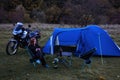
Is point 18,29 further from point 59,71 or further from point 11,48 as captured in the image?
point 59,71

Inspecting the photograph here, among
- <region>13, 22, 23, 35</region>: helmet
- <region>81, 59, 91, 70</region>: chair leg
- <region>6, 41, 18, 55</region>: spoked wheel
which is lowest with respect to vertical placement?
<region>81, 59, 91, 70</region>: chair leg

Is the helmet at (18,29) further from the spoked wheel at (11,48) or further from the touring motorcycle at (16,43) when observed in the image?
the spoked wheel at (11,48)

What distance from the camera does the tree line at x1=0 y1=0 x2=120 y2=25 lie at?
6971 centimetres

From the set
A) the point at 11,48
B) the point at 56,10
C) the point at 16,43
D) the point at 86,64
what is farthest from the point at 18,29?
the point at 56,10

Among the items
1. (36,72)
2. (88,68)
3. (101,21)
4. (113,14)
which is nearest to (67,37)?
(88,68)

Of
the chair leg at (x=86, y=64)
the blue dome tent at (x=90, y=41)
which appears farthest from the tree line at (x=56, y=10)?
the chair leg at (x=86, y=64)

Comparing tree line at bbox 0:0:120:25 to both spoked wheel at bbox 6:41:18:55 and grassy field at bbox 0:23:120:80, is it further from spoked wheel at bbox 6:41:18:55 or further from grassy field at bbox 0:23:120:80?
grassy field at bbox 0:23:120:80

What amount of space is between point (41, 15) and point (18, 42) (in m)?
58.9

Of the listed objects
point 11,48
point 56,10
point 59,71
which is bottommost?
point 59,71

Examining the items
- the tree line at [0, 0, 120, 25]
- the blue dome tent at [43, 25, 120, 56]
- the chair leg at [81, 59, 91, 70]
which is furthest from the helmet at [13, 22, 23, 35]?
the tree line at [0, 0, 120, 25]

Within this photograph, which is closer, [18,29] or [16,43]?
[16,43]

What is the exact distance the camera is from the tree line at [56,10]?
69706 mm

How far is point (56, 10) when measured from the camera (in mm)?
77188

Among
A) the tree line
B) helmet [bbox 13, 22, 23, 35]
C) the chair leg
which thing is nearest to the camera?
the chair leg
